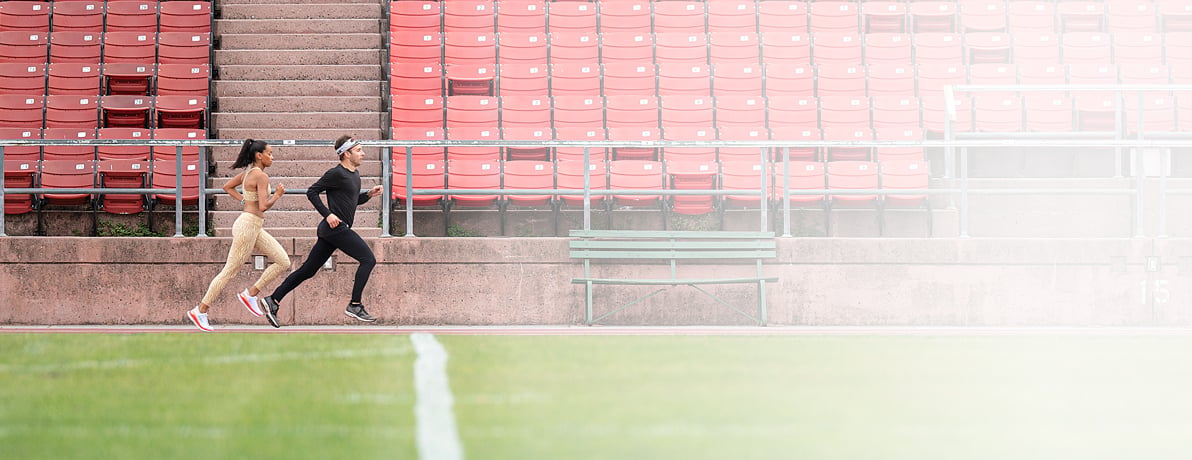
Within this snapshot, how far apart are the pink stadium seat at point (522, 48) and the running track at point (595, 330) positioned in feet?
23.9

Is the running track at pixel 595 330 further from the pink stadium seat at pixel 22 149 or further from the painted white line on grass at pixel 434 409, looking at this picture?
the pink stadium seat at pixel 22 149

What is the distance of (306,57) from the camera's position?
1634cm

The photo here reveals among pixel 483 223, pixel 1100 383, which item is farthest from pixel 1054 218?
pixel 1100 383

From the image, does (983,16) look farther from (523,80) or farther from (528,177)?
(528,177)

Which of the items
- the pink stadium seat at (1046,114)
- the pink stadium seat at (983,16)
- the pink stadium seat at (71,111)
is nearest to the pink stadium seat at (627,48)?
the pink stadium seat at (983,16)

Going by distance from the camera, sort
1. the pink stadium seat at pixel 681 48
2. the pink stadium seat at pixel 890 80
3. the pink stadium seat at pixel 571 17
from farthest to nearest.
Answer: the pink stadium seat at pixel 571 17, the pink stadium seat at pixel 681 48, the pink stadium seat at pixel 890 80

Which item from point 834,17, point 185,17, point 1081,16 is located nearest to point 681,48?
point 834,17

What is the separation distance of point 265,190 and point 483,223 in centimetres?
492

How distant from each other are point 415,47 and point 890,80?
20.4 feet

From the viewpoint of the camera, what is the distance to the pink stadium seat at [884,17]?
61.7ft

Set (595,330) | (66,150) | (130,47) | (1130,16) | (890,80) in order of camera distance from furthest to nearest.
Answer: (1130,16) < (130,47) < (890,80) < (66,150) < (595,330)

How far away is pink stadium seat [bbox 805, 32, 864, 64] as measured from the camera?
698 inches

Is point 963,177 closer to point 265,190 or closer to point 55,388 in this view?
point 265,190

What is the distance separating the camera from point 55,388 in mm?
6062
